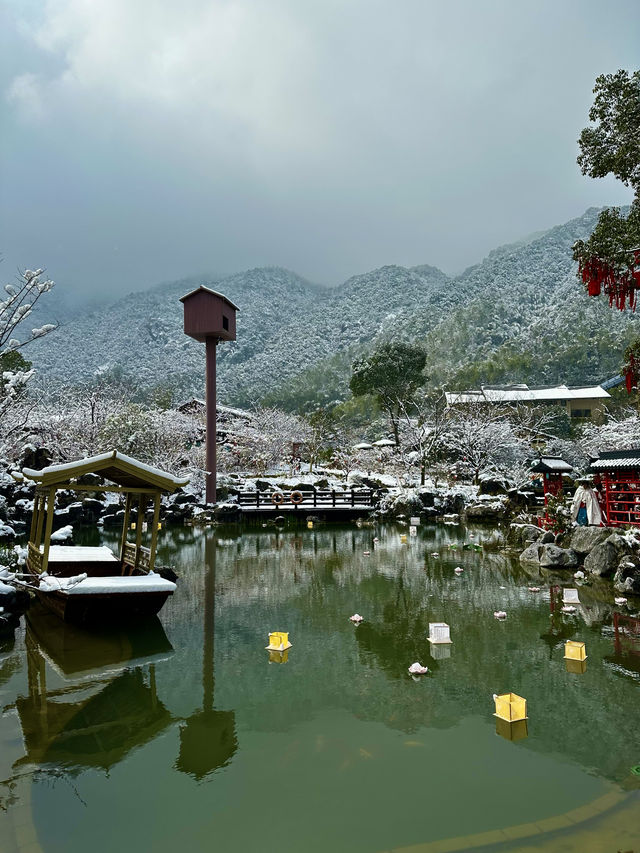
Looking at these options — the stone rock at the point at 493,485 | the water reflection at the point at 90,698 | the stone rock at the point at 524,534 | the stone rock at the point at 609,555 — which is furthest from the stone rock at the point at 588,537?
the stone rock at the point at 493,485

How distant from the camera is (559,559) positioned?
39.8 ft

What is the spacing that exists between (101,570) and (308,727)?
6.08 meters

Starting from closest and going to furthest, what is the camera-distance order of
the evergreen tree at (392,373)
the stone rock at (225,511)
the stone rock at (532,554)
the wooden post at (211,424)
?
1. the stone rock at (532,554)
2. the stone rock at (225,511)
3. the wooden post at (211,424)
4. the evergreen tree at (392,373)

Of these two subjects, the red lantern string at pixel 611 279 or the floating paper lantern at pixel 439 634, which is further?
the red lantern string at pixel 611 279

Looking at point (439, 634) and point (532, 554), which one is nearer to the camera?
point (439, 634)

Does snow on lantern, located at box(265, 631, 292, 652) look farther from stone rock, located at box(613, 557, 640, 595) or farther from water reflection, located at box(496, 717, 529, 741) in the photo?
stone rock, located at box(613, 557, 640, 595)

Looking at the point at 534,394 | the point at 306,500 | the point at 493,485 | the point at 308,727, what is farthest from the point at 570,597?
the point at 534,394

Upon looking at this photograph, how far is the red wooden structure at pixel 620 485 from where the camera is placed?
12.4m

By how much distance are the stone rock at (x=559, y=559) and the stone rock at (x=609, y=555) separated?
743 mm

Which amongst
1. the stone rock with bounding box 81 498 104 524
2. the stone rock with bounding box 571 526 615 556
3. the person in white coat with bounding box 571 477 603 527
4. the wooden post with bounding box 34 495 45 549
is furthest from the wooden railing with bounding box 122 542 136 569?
the stone rock with bounding box 81 498 104 524

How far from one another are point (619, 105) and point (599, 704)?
9.86 metres

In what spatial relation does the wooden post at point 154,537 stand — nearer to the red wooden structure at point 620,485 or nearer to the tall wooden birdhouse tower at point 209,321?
the red wooden structure at point 620,485

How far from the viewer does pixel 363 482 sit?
2748 centimetres

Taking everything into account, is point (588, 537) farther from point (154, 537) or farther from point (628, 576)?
point (154, 537)
